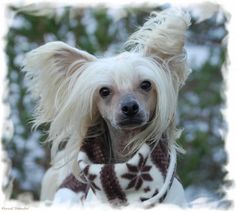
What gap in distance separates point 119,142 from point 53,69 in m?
0.39

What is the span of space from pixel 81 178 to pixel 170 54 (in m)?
0.62

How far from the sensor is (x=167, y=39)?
218cm

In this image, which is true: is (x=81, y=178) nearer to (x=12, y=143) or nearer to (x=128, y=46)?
(x=128, y=46)

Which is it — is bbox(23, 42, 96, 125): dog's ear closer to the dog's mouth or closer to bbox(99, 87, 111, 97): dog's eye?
bbox(99, 87, 111, 97): dog's eye

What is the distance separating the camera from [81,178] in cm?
236

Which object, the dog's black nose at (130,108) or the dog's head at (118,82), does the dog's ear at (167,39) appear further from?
the dog's black nose at (130,108)

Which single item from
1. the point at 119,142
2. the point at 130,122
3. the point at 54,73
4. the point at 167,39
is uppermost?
the point at 167,39

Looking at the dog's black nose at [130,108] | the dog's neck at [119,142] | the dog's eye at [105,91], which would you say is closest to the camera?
the dog's black nose at [130,108]

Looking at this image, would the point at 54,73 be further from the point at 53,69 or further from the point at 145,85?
the point at 145,85

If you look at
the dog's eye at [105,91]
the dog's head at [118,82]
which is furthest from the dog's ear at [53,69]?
the dog's eye at [105,91]

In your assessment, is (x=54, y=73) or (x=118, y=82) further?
(x=54, y=73)

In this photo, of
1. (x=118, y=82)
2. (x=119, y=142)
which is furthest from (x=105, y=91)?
(x=119, y=142)

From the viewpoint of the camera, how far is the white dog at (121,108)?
7.06ft

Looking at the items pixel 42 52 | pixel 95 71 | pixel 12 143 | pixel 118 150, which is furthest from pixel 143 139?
pixel 12 143
